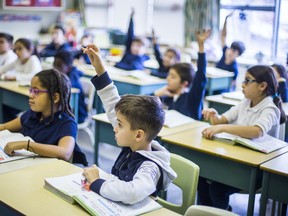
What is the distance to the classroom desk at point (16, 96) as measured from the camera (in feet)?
13.3

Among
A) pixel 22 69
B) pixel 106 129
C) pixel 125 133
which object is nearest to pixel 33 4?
pixel 22 69

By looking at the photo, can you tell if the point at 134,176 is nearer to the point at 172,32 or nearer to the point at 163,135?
the point at 163,135

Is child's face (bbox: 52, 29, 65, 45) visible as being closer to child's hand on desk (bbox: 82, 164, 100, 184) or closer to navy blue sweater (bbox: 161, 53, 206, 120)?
navy blue sweater (bbox: 161, 53, 206, 120)

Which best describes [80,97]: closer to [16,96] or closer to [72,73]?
[72,73]

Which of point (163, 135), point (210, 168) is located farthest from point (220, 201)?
point (163, 135)

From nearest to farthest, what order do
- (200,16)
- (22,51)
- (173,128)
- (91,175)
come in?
(91,175), (173,128), (22,51), (200,16)

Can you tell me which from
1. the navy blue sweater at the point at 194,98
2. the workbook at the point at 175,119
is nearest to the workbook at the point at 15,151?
the workbook at the point at 175,119

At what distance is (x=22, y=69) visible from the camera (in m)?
4.75

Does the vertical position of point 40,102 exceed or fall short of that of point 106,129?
it exceeds it

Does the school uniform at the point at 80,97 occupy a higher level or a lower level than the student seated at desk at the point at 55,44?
lower

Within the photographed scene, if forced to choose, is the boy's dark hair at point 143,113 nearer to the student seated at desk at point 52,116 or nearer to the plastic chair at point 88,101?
the student seated at desk at point 52,116

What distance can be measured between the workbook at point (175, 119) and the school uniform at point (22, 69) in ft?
6.08

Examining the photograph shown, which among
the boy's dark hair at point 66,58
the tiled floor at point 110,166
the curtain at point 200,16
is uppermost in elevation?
the curtain at point 200,16

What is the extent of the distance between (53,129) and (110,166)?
1.71 metres
